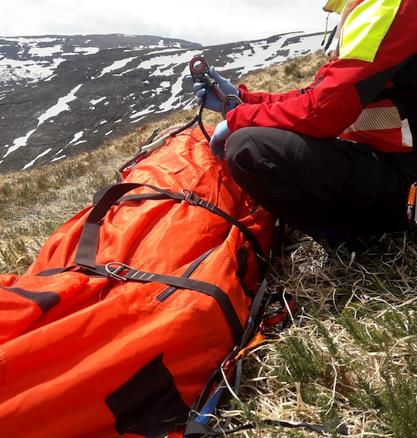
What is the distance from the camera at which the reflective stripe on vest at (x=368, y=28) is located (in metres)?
1.75

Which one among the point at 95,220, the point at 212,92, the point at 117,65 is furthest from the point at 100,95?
the point at 95,220

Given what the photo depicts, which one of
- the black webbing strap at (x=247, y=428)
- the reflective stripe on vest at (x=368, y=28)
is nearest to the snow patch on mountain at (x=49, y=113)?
the reflective stripe on vest at (x=368, y=28)

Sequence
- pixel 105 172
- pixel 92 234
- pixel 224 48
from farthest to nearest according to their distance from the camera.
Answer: pixel 224 48, pixel 105 172, pixel 92 234

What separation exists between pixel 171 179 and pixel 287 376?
137cm

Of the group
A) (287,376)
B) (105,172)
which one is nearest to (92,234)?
(287,376)

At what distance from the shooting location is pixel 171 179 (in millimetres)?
2674

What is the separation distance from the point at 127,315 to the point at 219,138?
1.26 m

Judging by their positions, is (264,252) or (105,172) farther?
(105,172)

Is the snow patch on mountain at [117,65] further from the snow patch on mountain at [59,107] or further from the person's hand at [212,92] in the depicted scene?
the person's hand at [212,92]

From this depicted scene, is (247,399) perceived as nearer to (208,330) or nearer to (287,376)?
(287,376)

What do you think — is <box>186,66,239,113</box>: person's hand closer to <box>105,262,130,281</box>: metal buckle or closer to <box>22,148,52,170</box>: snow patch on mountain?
<box>105,262,130,281</box>: metal buckle

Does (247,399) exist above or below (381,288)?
below

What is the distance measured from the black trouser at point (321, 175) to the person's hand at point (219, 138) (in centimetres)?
32

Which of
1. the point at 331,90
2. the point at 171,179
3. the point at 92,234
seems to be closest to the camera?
the point at 331,90
